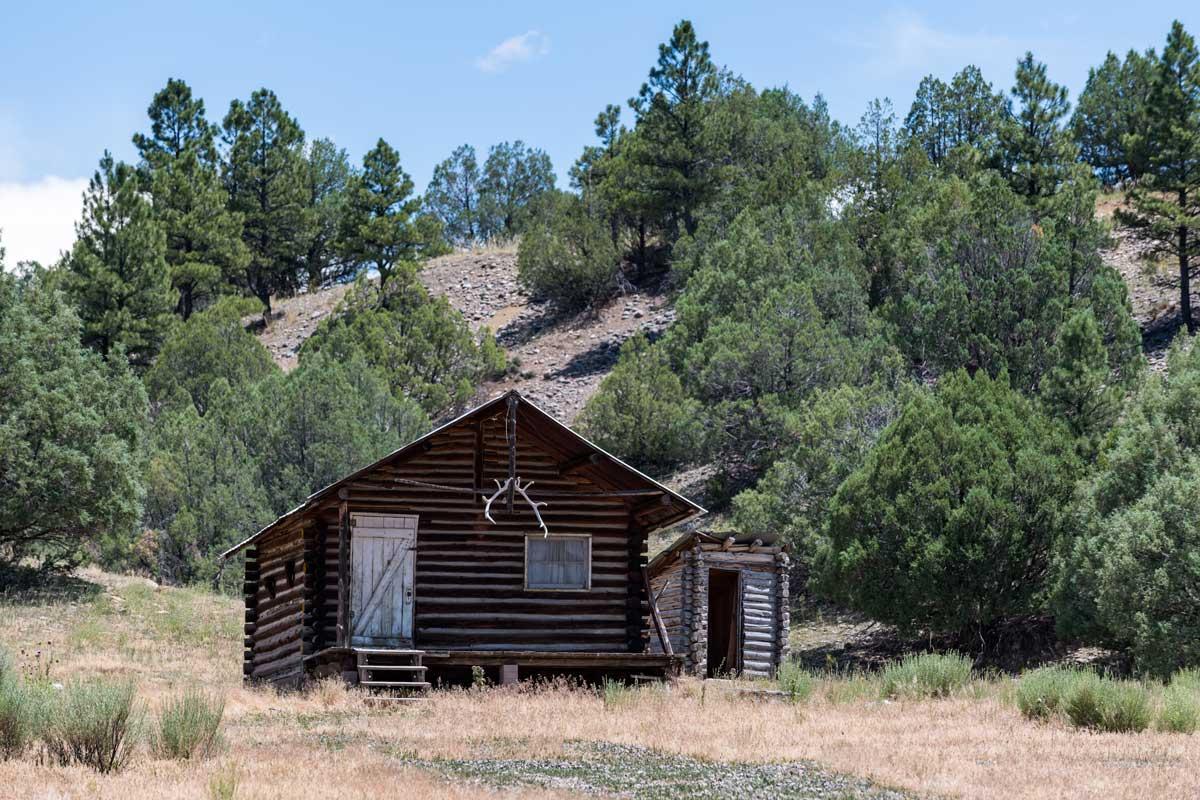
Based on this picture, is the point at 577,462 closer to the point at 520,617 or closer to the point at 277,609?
the point at 520,617

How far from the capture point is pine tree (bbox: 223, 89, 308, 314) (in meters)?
73.3

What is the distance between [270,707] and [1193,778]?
11.8m

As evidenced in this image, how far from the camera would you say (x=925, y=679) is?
2175 cm

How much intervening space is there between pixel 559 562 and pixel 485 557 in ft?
4.25

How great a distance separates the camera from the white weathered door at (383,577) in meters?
23.8

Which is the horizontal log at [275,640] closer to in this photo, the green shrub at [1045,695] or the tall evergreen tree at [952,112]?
the green shrub at [1045,695]

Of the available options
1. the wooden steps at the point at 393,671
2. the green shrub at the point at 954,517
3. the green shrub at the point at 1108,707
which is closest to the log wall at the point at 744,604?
the green shrub at the point at 954,517

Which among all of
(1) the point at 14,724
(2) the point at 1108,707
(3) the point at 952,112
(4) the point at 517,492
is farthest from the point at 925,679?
(3) the point at 952,112

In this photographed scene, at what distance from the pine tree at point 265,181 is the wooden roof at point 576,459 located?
50.0 metres

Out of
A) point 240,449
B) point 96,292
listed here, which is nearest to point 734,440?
point 240,449

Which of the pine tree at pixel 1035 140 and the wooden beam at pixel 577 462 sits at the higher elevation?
the pine tree at pixel 1035 140

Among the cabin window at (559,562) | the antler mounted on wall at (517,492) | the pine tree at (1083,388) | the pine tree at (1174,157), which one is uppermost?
the pine tree at (1174,157)

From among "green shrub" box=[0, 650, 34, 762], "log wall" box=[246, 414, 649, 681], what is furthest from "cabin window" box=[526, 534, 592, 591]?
"green shrub" box=[0, 650, 34, 762]

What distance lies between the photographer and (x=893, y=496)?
32.4 meters
